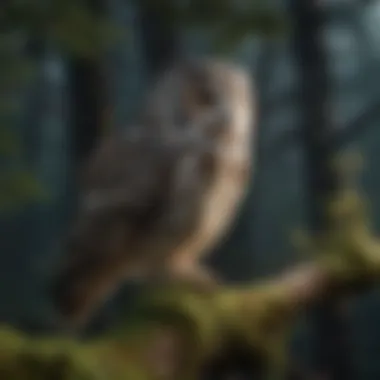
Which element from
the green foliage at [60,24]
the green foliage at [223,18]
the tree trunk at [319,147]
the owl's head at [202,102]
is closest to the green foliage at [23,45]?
the green foliage at [60,24]

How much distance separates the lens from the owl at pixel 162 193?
1.04 meters

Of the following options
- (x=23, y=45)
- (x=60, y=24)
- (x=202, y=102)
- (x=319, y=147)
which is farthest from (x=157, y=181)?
(x=319, y=147)

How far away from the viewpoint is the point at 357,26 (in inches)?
63.1

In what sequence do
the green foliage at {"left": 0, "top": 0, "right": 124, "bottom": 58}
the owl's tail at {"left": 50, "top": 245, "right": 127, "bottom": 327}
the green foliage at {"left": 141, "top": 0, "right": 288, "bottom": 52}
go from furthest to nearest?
the green foliage at {"left": 141, "top": 0, "right": 288, "bottom": 52}, the green foliage at {"left": 0, "top": 0, "right": 124, "bottom": 58}, the owl's tail at {"left": 50, "top": 245, "right": 127, "bottom": 327}

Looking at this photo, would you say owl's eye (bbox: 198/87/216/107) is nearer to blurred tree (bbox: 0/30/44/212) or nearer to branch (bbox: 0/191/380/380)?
branch (bbox: 0/191/380/380)

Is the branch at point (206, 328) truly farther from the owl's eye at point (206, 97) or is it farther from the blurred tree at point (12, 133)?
the blurred tree at point (12, 133)

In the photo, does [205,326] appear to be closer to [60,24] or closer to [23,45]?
[60,24]

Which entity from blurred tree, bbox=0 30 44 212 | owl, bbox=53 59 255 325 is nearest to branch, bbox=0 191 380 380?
owl, bbox=53 59 255 325

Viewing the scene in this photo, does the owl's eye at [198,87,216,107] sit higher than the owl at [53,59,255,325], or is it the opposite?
the owl's eye at [198,87,216,107]

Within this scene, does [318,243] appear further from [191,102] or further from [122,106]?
[122,106]

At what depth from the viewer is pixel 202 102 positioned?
3.72ft

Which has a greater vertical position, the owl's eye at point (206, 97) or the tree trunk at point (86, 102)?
the tree trunk at point (86, 102)

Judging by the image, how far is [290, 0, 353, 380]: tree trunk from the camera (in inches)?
60.6

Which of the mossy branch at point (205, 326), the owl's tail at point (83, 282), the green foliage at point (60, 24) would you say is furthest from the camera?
the green foliage at point (60, 24)
